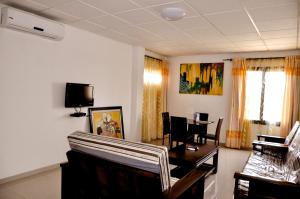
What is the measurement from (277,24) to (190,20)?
1.32 meters

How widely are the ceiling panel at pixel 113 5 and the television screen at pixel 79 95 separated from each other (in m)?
1.39

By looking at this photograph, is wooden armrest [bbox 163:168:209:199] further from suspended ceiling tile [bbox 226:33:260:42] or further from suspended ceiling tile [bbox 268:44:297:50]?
suspended ceiling tile [bbox 268:44:297:50]

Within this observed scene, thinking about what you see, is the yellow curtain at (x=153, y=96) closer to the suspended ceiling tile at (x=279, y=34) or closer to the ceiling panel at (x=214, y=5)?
the suspended ceiling tile at (x=279, y=34)

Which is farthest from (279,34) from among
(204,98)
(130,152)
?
(130,152)

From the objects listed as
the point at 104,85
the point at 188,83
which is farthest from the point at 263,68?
the point at 104,85

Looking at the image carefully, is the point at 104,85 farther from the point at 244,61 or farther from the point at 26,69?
the point at 244,61

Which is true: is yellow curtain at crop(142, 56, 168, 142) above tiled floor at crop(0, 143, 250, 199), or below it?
above

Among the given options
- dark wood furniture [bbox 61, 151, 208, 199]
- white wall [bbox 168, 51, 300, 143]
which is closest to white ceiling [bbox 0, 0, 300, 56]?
white wall [bbox 168, 51, 300, 143]

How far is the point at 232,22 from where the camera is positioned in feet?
10.4

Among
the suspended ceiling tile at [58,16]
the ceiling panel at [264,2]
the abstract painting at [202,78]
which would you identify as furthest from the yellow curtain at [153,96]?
the ceiling panel at [264,2]

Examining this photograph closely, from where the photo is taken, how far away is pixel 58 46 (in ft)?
11.3

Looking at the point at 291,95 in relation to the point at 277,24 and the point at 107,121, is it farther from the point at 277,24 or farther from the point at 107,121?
the point at 107,121

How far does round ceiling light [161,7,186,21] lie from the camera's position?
2.71 m

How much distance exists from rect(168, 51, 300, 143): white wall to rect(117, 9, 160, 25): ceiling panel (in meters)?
3.08
